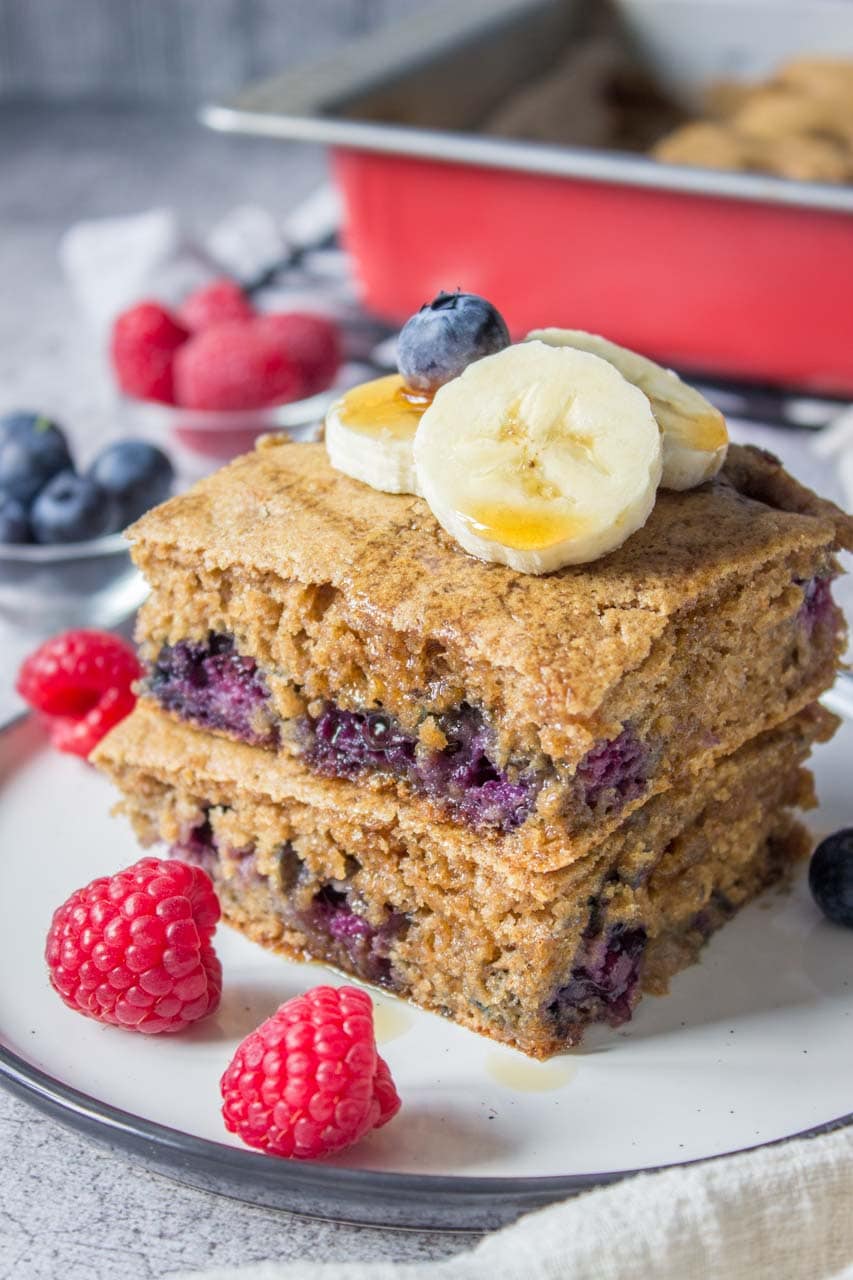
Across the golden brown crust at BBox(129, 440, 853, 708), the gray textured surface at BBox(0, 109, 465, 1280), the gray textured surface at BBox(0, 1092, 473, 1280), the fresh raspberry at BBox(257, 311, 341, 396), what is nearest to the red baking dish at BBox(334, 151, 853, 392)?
the fresh raspberry at BBox(257, 311, 341, 396)

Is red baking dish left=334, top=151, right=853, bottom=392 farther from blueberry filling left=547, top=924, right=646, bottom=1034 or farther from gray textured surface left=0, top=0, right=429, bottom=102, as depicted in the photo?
gray textured surface left=0, top=0, right=429, bottom=102

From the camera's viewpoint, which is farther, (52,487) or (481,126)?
(481,126)

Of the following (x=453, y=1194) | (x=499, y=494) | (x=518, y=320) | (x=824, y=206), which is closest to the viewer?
(x=453, y=1194)

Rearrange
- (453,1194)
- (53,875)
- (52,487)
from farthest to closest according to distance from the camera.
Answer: (52,487) → (53,875) → (453,1194)

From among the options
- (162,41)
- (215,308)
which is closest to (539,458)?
(215,308)

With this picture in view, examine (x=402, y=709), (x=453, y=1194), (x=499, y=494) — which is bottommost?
(x=453, y=1194)

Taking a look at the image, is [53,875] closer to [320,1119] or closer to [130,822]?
[130,822]

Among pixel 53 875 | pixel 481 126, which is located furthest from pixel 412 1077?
pixel 481 126

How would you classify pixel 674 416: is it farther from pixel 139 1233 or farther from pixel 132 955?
pixel 139 1233
